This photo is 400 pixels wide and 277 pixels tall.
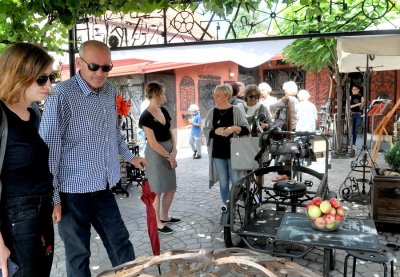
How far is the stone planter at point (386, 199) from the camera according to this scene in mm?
4695

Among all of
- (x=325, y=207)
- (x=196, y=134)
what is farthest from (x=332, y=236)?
(x=196, y=134)

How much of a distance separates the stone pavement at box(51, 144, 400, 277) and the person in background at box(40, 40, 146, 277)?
121cm

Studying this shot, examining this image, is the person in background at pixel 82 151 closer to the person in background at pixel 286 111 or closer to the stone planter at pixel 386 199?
the stone planter at pixel 386 199

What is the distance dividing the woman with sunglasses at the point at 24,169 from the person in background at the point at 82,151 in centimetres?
37

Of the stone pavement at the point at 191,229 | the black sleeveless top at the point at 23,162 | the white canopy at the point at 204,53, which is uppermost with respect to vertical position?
the white canopy at the point at 204,53

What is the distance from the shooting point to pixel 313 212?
112 inches

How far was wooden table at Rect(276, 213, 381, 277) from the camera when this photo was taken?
2597 millimetres

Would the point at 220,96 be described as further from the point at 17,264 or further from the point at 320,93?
the point at 320,93

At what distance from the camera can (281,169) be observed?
4.32 metres

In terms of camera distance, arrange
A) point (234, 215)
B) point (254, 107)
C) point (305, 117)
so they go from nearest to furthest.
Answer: point (234, 215) < point (254, 107) < point (305, 117)

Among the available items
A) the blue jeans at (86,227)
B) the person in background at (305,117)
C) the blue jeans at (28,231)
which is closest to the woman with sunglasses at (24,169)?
the blue jeans at (28,231)

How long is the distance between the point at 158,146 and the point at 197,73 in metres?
10.2

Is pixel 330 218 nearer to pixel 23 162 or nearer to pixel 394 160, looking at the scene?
pixel 23 162

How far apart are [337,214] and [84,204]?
1.91 meters
